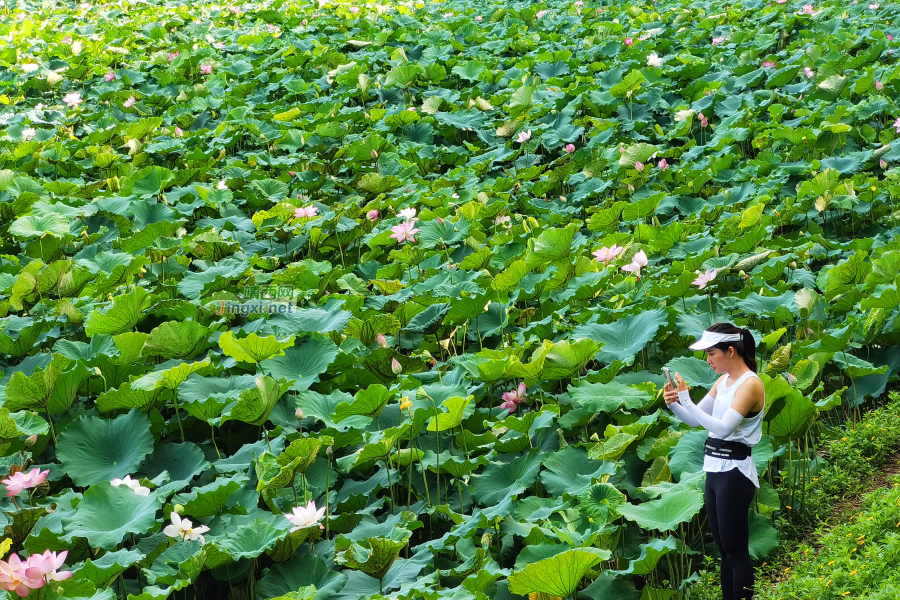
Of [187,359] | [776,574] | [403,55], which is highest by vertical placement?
[403,55]

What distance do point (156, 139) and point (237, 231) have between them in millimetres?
1894

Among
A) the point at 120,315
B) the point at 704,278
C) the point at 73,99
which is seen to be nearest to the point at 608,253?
the point at 704,278

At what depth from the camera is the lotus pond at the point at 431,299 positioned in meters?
2.40

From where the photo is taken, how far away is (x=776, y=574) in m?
2.42

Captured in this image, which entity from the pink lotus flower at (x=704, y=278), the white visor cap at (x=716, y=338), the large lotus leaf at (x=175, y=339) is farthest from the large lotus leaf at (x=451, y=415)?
the pink lotus flower at (x=704, y=278)

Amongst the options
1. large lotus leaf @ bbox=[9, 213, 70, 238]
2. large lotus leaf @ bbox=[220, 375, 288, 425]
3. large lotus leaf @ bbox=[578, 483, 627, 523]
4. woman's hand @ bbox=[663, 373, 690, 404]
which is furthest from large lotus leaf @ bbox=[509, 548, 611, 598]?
large lotus leaf @ bbox=[9, 213, 70, 238]

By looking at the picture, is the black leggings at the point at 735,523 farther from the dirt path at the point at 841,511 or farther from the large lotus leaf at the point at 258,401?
the large lotus leaf at the point at 258,401

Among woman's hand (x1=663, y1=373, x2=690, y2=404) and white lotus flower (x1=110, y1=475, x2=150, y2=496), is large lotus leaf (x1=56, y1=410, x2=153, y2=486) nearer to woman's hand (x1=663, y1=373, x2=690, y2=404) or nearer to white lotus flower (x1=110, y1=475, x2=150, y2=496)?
white lotus flower (x1=110, y1=475, x2=150, y2=496)

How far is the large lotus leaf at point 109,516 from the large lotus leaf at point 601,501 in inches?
50.6

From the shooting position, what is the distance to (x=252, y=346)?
9.34ft

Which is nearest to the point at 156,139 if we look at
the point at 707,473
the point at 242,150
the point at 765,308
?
the point at 242,150

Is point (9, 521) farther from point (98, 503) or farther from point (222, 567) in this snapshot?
point (222, 567)

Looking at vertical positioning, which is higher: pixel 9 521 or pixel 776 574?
pixel 9 521

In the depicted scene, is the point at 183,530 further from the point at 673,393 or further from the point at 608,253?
the point at 608,253
